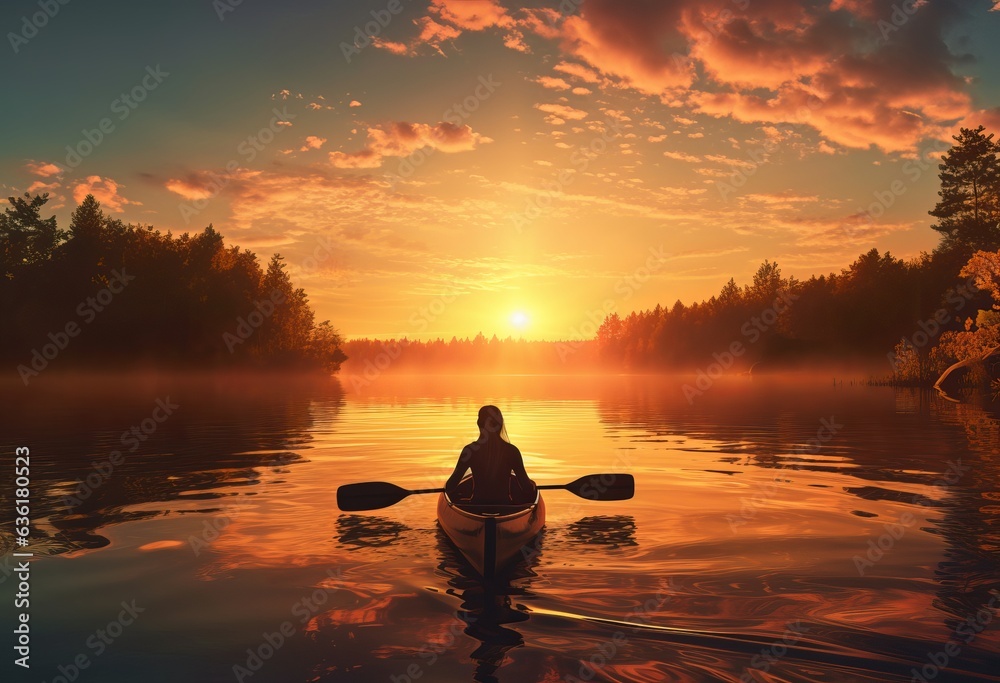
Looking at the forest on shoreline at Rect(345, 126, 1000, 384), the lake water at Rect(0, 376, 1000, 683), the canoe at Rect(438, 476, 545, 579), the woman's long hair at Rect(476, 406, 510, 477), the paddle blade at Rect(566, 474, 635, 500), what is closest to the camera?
the lake water at Rect(0, 376, 1000, 683)

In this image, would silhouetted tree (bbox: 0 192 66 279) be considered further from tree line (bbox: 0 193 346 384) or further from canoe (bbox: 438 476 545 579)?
canoe (bbox: 438 476 545 579)

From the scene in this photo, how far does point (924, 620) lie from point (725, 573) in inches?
94.9

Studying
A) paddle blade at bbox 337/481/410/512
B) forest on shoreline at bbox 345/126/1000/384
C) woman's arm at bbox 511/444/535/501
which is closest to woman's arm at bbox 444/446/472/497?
woman's arm at bbox 511/444/535/501

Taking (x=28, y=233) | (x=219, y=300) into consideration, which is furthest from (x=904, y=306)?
(x=28, y=233)

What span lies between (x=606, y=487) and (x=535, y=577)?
411cm

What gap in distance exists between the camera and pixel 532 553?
1027 cm

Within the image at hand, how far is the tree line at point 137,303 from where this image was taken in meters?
89.3

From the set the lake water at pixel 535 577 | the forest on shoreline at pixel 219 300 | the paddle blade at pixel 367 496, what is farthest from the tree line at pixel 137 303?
the paddle blade at pixel 367 496

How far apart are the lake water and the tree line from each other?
3169 inches

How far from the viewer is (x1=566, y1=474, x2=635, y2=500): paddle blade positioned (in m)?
12.8

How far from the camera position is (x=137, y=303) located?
93938 millimetres

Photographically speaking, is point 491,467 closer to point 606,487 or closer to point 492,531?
point 492,531

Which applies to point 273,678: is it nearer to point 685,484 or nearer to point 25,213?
point 685,484

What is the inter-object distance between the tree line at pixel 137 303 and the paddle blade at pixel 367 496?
303ft
